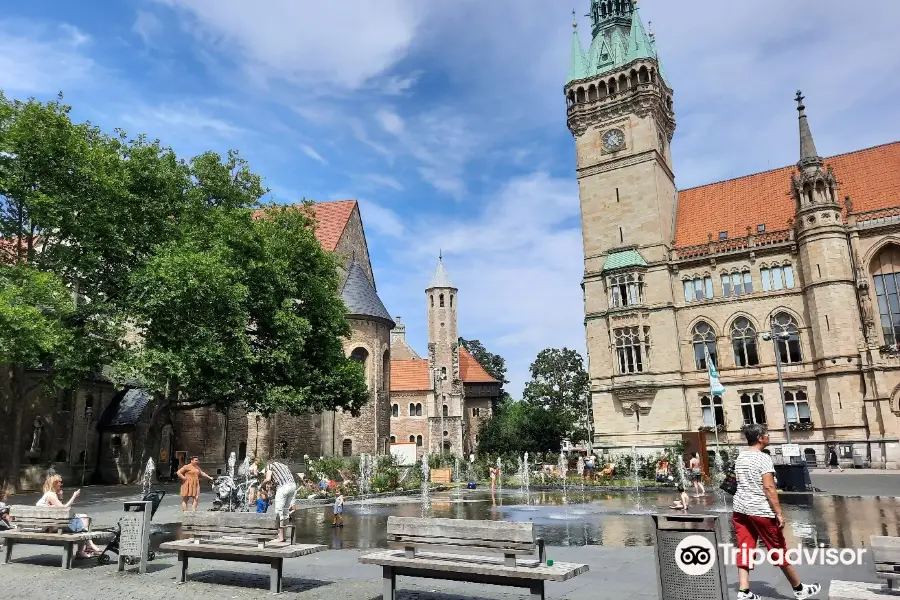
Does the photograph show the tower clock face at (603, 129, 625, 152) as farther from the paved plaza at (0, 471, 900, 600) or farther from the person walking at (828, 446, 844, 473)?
the paved plaza at (0, 471, 900, 600)

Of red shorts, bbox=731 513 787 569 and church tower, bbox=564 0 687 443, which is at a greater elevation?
church tower, bbox=564 0 687 443

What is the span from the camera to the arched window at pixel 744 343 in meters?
38.0

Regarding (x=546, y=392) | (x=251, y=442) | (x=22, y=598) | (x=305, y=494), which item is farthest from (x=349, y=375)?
(x=546, y=392)

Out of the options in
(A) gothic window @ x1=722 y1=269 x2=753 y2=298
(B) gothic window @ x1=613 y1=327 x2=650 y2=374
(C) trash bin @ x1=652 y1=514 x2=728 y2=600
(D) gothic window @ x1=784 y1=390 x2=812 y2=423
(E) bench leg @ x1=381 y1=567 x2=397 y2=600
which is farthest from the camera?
(B) gothic window @ x1=613 y1=327 x2=650 y2=374

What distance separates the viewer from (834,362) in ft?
112

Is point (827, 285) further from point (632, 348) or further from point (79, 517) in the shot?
point (79, 517)

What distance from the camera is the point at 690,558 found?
570 centimetres

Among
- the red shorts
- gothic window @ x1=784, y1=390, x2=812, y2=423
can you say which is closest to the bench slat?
the red shorts

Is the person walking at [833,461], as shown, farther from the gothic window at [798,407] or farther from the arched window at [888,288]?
the arched window at [888,288]

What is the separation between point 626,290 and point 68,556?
3632 centimetres

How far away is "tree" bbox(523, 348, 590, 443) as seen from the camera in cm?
6738

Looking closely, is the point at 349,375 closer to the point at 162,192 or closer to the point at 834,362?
the point at 162,192

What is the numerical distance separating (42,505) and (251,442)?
31.5 meters

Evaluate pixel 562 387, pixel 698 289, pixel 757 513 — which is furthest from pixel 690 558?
pixel 562 387
